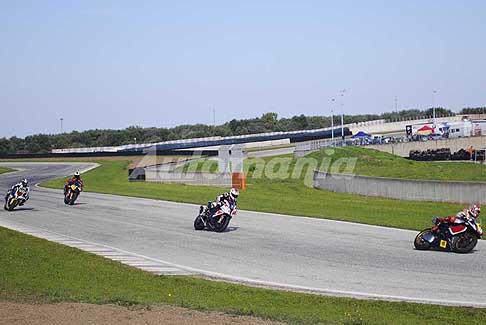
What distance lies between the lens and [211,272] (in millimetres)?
16297

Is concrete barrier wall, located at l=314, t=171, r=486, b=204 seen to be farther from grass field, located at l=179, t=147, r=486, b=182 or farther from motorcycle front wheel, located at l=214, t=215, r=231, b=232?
motorcycle front wheel, located at l=214, t=215, r=231, b=232

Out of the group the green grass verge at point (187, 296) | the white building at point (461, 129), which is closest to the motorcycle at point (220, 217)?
the green grass verge at point (187, 296)

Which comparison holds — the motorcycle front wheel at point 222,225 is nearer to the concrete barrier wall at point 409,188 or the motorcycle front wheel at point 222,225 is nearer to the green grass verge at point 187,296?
the green grass verge at point 187,296

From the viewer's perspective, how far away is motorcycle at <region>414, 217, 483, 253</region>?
59.9ft

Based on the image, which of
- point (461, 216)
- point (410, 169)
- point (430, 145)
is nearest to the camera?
point (461, 216)

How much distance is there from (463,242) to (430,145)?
56119 millimetres

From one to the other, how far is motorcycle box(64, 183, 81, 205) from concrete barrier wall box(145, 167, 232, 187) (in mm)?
12902

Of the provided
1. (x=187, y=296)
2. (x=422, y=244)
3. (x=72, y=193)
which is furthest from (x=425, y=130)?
(x=187, y=296)

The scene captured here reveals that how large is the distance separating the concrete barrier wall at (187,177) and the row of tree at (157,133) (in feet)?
279

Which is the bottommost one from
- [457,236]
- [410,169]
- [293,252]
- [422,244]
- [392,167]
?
[293,252]

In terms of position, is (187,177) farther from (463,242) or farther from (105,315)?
(105,315)

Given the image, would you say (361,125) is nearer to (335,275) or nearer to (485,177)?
(485,177)

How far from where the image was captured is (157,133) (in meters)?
150

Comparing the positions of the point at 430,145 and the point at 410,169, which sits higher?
the point at 430,145
